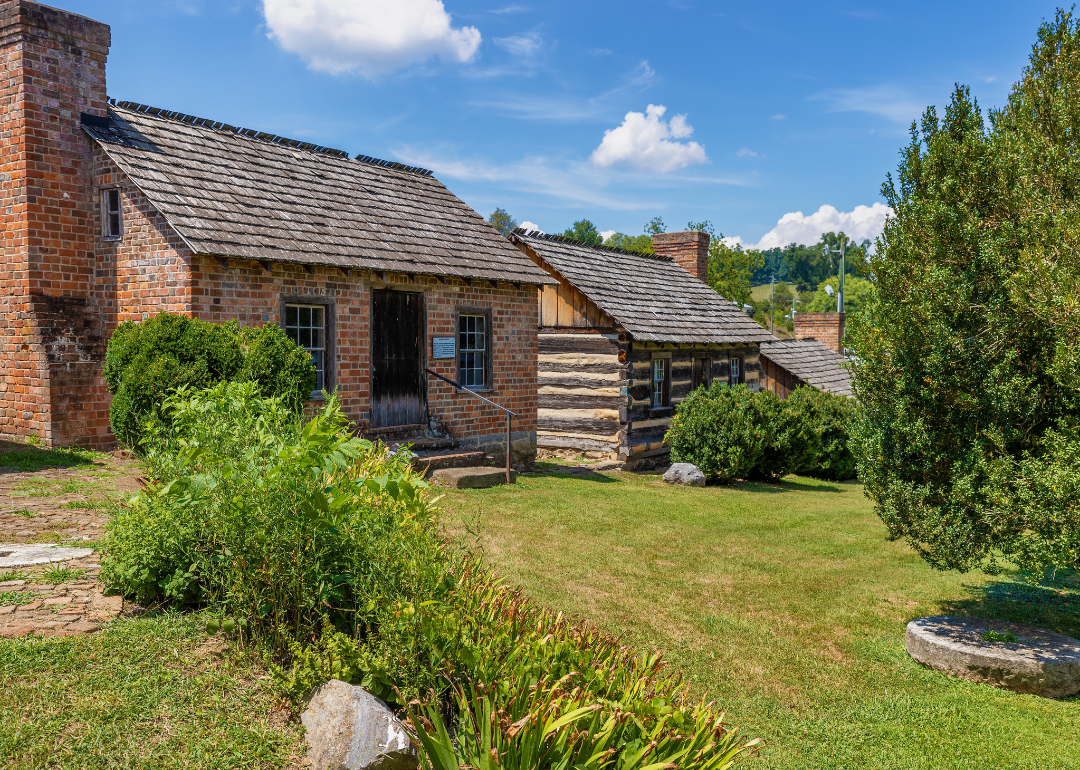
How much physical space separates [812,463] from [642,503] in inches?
279

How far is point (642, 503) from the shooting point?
12.0m

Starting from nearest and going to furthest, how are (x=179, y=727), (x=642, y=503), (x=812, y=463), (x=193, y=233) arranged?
(x=179, y=727)
(x=193, y=233)
(x=642, y=503)
(x=812, y=463)

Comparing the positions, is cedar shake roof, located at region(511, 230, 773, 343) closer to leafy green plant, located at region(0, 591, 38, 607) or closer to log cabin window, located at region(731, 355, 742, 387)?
log cabin window, located at region(731, 355, 742, 387)

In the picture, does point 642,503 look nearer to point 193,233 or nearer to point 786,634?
point 786,634

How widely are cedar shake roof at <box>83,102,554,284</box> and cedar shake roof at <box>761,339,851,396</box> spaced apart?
1208cm

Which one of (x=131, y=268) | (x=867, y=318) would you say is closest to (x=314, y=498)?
(x=867, y=318)

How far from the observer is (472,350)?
45.7 feet

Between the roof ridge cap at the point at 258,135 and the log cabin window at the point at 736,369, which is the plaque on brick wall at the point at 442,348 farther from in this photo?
the log cabin window at the point at 736,369

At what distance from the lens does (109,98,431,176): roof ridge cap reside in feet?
39.0

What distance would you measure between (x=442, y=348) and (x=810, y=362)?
57.5ft

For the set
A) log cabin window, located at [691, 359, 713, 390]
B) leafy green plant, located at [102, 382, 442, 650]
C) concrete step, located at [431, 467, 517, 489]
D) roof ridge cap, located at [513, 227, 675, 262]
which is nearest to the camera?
leafy green plant, located at [102, 382, 442, 650]

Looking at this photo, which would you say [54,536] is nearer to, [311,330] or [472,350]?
[311,330]

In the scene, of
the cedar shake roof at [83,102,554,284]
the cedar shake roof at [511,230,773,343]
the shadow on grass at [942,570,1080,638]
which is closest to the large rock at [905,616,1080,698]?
the shadow on grass at [942,570,1080,638]

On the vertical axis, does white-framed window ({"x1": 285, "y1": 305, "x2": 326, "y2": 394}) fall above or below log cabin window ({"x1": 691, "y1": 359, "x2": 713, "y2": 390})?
above
